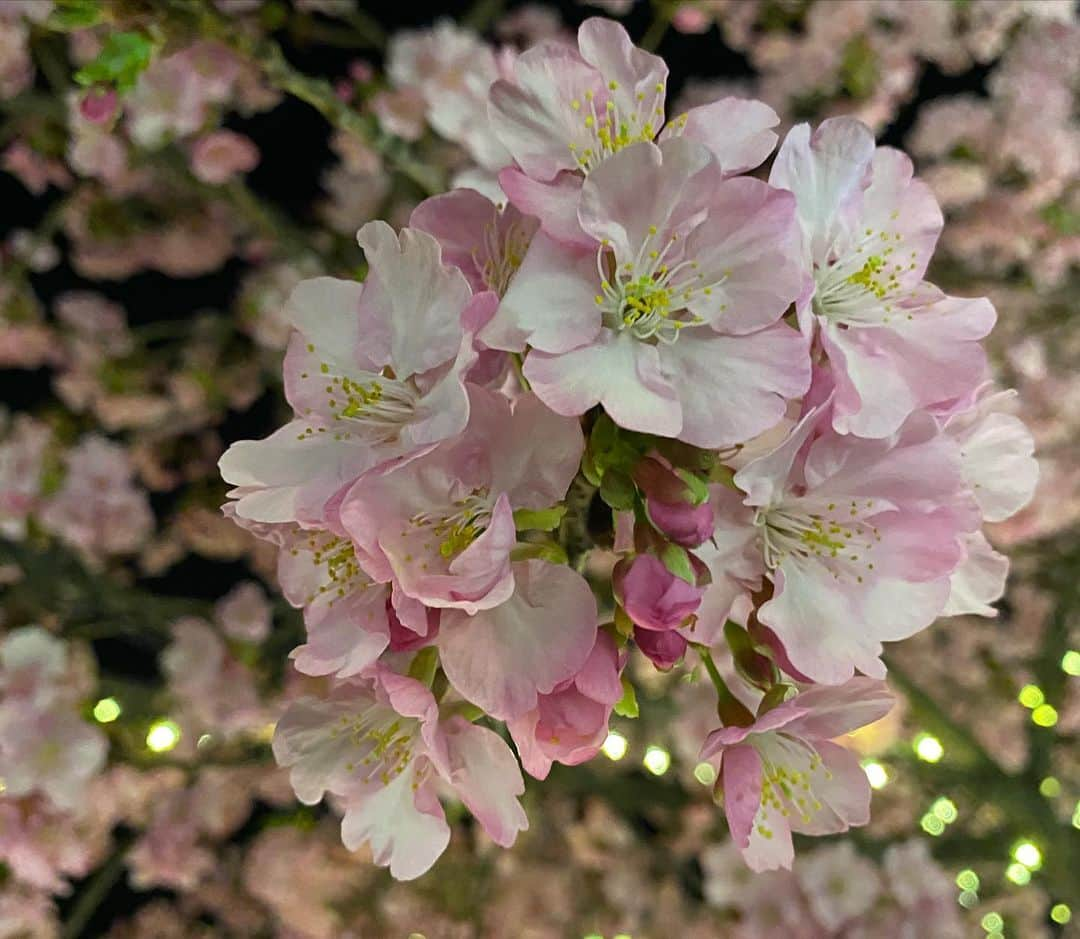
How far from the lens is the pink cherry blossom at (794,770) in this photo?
1.48 feet

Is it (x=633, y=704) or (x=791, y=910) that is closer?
(x=633, y=704)

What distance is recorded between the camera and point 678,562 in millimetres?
427

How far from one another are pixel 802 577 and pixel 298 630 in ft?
3.58

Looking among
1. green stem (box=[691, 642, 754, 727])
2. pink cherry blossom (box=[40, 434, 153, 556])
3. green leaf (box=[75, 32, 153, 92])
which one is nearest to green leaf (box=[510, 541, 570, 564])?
green stem (box=[691, 642, 754, 727])

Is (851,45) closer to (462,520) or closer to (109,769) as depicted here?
(462,520)

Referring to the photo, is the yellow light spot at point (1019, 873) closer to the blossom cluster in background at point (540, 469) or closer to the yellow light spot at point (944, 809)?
the blossom cluster in background at point (540, 469)

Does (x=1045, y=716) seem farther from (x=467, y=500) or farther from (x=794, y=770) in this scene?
(x=467, y=500)

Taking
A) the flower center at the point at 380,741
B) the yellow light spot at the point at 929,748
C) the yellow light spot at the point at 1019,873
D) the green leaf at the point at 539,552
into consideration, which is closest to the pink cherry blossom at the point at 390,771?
the flower center at the point at 380,741

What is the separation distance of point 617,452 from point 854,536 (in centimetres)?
14

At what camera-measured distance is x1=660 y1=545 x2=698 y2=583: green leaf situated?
423 millimetres

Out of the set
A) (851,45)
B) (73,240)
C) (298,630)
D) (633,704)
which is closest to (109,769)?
(298,630)

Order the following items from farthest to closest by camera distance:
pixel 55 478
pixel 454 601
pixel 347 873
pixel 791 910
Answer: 1. pixel 347 873
2. pixel 55 478
3. pixel 791 910
4. pixel 454 601

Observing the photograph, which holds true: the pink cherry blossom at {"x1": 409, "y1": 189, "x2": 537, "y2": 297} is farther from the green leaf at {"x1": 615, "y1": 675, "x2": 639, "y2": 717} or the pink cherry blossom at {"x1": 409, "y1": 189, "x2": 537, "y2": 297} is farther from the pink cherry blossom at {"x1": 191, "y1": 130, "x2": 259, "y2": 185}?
the pink cherry blossom at {"x1": 191, "y1": 130, "x2": 259, "y2": 185}

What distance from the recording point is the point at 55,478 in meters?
1.29
